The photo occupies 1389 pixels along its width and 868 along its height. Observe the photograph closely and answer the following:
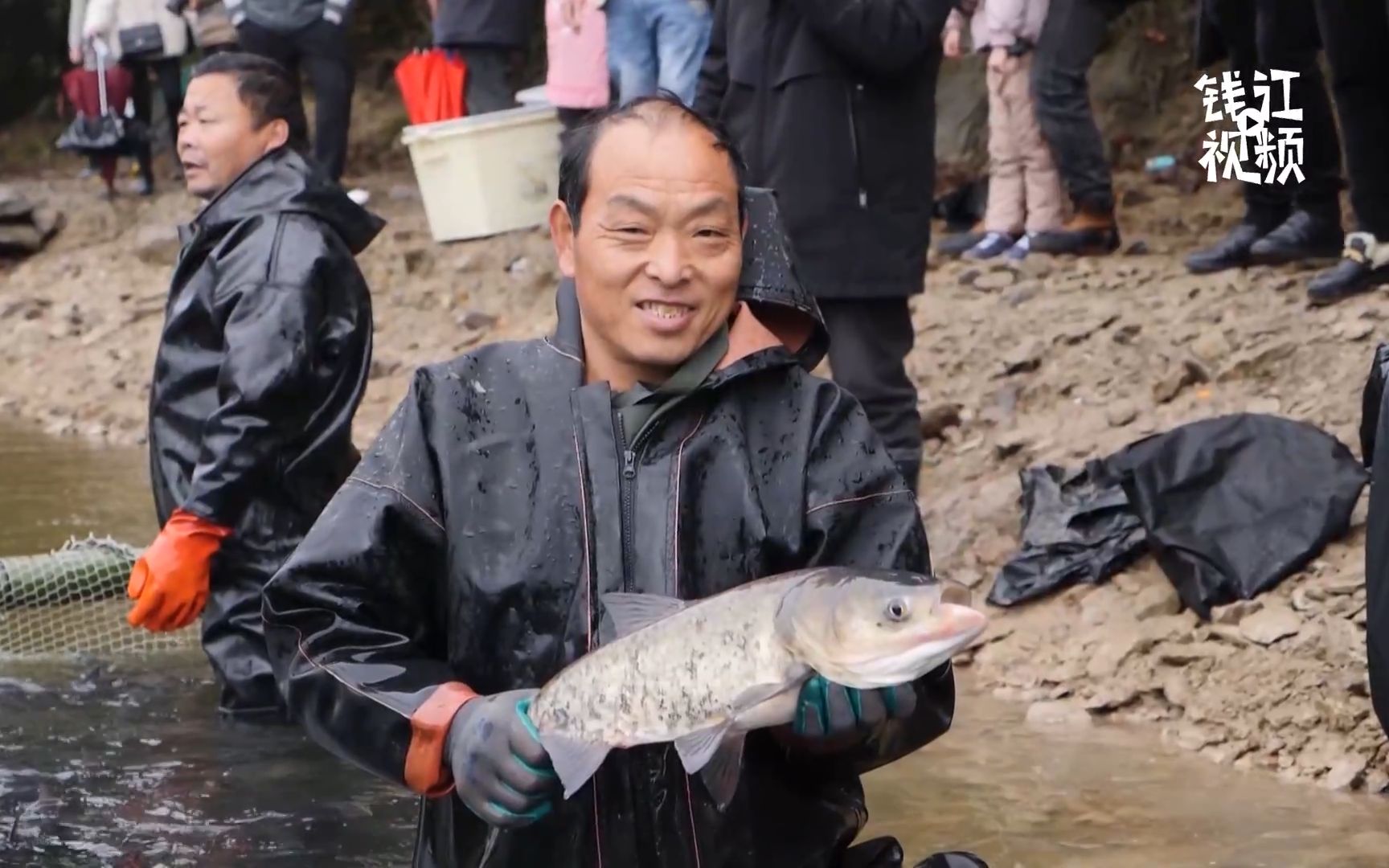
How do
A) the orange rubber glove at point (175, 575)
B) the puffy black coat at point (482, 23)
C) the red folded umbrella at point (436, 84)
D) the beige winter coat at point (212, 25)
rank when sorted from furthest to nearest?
the beige winter coat at point (212, 25)
the red folded umbrella at point (436, 84)
the puffy black coat at point (482, 23)
the orange rubber glove at point (175, 575)

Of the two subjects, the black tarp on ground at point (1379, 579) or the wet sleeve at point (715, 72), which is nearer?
the black tarp on ground at point (1379, 579)

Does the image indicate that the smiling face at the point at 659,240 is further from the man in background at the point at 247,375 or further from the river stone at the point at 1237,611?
the river stone at the point at 1237,611

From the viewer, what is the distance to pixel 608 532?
2.95 m

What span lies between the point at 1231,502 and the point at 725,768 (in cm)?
392

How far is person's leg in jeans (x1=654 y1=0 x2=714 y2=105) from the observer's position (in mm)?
9547

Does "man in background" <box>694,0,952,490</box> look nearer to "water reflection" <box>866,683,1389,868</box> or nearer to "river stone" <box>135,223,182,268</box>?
"water reflection" <box>866,683,1389,868</box>

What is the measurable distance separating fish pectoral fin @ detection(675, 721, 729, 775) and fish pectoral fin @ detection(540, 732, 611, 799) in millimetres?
118

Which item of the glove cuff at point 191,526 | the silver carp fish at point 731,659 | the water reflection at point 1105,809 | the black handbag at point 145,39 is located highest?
the silver carp fish at point 731,659

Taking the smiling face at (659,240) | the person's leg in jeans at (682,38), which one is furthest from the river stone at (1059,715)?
the person's leg in jeans at (682,38)

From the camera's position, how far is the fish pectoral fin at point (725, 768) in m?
2.67

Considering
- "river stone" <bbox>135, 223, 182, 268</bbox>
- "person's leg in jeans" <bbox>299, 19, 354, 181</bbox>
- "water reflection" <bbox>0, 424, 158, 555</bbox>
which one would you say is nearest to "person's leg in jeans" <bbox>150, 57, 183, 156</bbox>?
"river stone" <bbox>135, 223, 182, 268</bbox>

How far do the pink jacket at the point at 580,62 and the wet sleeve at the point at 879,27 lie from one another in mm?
4020

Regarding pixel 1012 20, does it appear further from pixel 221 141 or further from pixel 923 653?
pixel 923 653

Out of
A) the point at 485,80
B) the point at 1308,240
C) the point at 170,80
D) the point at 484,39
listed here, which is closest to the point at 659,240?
the point at 1308,240
